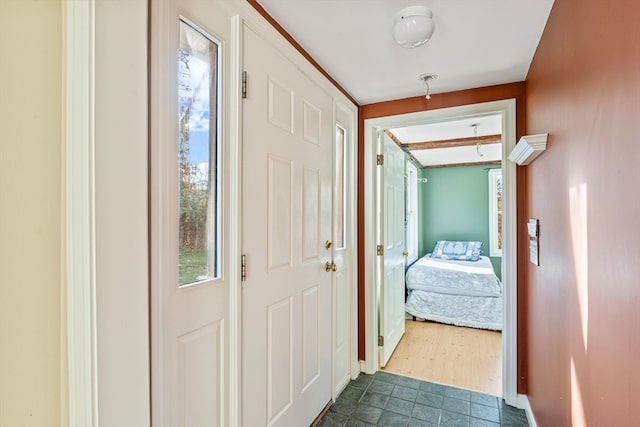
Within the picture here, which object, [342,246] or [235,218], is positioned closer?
[235,218]

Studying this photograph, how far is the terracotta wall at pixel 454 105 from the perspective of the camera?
2.17 meters

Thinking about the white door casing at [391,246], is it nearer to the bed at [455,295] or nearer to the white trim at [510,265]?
the bed at [455,295]

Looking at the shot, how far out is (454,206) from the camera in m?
6.01

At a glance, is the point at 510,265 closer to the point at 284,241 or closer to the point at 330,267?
the point at 330,267

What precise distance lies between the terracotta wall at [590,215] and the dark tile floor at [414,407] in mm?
526

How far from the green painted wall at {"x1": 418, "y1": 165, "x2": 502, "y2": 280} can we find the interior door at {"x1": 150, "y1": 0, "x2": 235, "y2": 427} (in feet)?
16.9

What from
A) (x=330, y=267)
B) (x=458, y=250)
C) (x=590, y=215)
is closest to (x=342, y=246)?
(x=330, y=267)

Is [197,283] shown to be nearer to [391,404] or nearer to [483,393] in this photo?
[391,404]

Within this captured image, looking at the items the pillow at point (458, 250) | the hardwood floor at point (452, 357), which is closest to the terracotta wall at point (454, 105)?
the hardwood floor at point (452, 357)

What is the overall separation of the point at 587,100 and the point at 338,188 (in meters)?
1.49

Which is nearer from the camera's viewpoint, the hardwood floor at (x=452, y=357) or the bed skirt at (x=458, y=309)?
the hardwood floor at (x=452, y=357)

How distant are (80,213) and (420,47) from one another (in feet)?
5.82

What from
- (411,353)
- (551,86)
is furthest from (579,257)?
(411,353)

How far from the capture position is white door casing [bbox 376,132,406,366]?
2715mm
